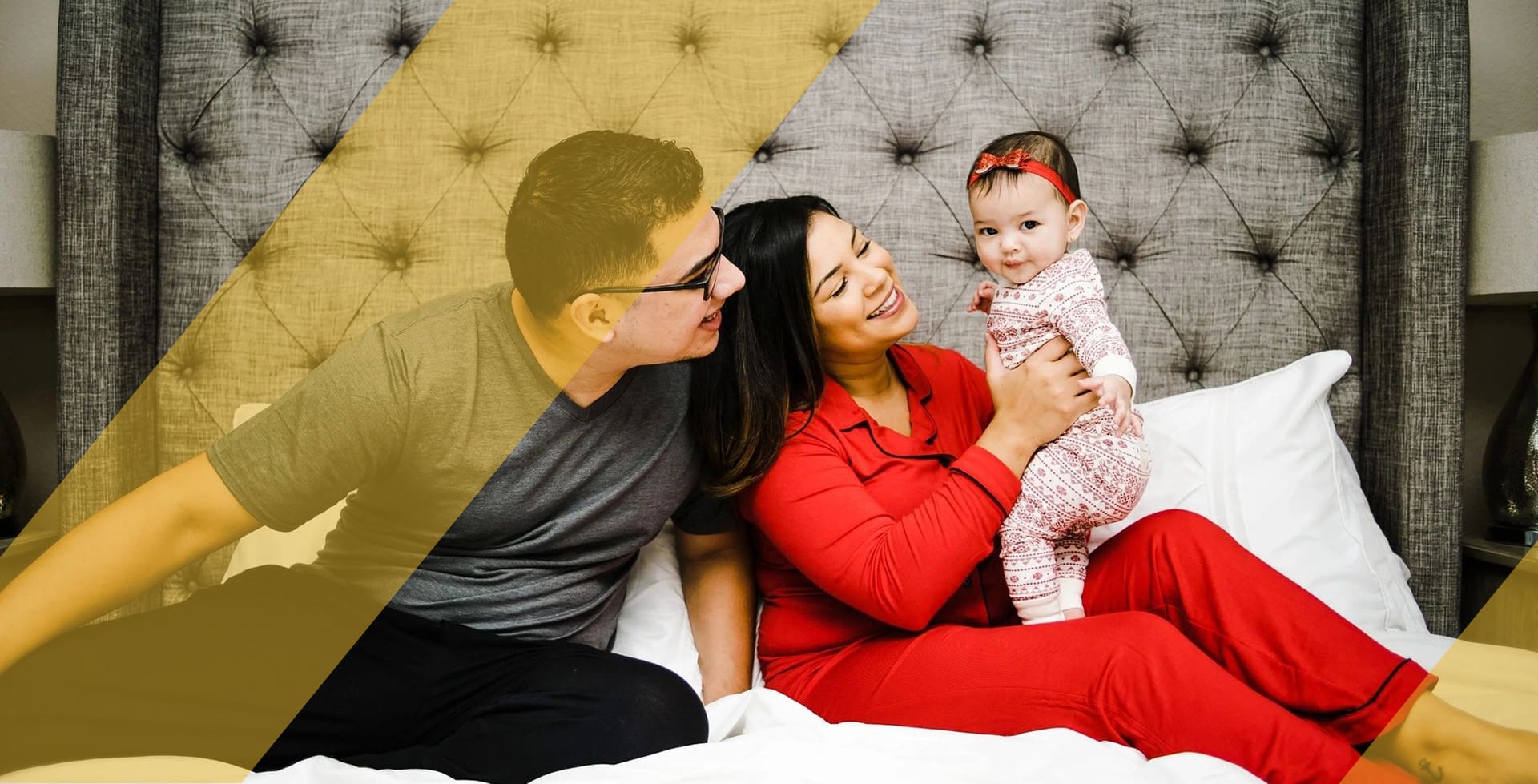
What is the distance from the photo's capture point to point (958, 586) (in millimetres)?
1004

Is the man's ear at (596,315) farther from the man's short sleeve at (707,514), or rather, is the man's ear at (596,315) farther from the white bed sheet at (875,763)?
the white bed sheet at (875,763)

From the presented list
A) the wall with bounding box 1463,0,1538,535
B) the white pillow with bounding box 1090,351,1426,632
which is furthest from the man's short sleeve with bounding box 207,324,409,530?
the wall with bounding box 1463,0,1538,535

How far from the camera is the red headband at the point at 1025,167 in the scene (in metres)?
1.03

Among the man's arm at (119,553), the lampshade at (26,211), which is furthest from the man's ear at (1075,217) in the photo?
the lampshade at (26,211)

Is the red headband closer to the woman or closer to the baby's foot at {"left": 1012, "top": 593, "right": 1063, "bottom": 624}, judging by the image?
the woman

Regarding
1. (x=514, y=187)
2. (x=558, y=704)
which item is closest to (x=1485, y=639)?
(x=558, y=704)

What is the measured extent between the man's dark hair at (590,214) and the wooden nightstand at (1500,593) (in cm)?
132

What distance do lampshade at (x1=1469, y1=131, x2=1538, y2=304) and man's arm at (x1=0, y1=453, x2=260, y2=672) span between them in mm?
1704

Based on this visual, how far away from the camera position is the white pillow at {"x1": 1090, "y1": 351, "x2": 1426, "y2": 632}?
1204mm

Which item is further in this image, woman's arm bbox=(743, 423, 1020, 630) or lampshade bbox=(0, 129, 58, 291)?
lampshade bbox=(0, 129, 58, 291)

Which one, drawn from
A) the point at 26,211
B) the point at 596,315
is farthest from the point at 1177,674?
the point at 26,211

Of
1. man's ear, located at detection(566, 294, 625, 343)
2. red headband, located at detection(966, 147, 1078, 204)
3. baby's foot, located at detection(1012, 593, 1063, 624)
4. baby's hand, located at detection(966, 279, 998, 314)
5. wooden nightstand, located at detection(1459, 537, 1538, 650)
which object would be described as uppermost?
red headband, located at detection(966, 147, 1078, 204)
